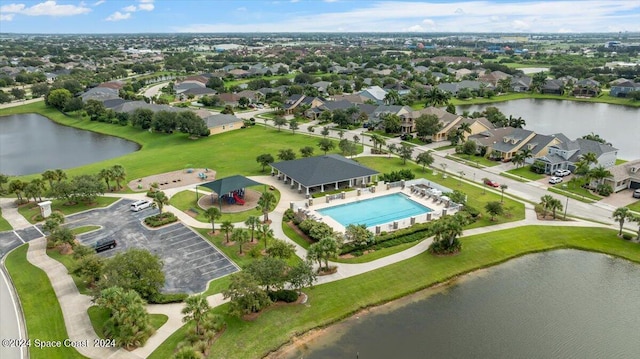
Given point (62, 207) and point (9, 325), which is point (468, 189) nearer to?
point (9, 325)

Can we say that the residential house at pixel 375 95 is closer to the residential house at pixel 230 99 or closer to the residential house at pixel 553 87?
the residential house at pixel 230 99

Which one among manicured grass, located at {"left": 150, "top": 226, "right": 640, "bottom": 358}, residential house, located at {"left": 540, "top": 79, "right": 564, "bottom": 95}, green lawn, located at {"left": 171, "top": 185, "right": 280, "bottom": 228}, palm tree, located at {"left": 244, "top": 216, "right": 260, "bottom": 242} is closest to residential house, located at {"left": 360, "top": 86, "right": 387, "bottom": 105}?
residential house, located at {"left": 540, "top": 79, "right": 564, "bottom": 95}

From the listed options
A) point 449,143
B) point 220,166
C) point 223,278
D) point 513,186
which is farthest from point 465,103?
point 223,278

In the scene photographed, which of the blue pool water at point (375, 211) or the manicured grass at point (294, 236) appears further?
the blue pool water at point (375, 211)

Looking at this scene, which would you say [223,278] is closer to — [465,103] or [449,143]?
[449,143]

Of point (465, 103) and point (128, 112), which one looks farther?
point (465, 103)

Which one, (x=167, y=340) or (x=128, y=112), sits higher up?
(x=128, y=112)

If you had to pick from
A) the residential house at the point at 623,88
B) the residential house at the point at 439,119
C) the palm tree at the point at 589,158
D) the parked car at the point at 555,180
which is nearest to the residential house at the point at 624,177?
the palm tree at the point at 589,158
